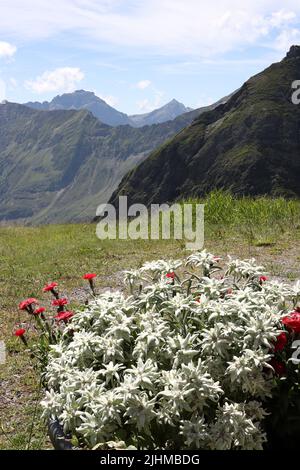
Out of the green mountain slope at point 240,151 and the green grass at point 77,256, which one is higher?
the green mountain slope at point 240,151

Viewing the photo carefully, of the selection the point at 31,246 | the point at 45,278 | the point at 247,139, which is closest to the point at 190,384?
the point at 45,278

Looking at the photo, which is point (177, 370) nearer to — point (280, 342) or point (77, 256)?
point (280, 342)

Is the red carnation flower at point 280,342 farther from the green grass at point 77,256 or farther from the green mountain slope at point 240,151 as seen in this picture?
the green mountain slope at point 240,151

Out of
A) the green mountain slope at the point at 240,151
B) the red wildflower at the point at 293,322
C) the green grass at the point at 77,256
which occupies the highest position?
the green mountain slope at the point at 240,151

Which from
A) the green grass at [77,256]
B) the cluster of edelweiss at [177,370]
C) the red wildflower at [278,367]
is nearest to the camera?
the cluster of edelweiss at [177,370]

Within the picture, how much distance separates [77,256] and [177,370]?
1195cm

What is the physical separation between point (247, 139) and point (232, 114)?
1684cm

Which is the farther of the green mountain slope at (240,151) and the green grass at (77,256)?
the green mountain slope at (240,151)

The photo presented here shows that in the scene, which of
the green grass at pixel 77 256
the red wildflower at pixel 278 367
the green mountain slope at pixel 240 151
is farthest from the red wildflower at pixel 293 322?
the green mountain slope at pixel 240 151

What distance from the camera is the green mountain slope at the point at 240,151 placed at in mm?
147500

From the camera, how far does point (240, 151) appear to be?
16062 cm

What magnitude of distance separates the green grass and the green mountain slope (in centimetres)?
12138

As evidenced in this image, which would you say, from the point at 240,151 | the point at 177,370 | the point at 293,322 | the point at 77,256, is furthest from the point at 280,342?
the point at 240,151

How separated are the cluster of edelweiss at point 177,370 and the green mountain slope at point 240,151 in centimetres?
13656
